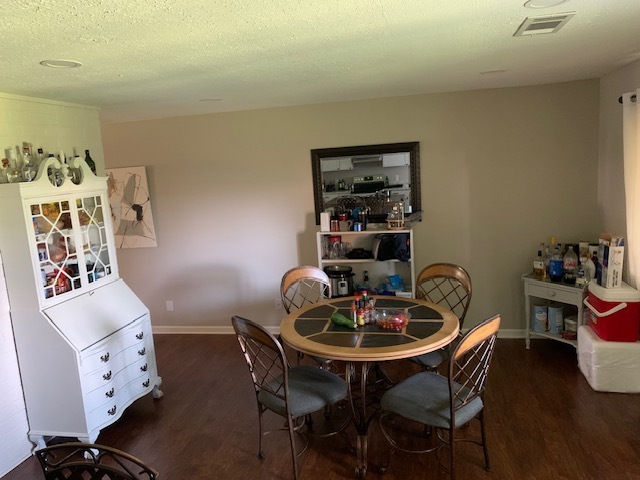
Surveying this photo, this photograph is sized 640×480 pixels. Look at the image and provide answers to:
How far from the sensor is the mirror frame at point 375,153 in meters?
4.31

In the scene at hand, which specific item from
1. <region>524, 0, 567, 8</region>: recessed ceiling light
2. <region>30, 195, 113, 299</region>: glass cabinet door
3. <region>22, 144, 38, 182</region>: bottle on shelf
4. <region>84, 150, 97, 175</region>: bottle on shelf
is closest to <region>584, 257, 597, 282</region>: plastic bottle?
<region>524, 0, 567, 8</region>: recessed ceiling light

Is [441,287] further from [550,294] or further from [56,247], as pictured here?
[56,247]

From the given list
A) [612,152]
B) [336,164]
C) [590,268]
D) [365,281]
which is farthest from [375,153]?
[590,268]

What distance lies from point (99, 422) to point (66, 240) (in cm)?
118

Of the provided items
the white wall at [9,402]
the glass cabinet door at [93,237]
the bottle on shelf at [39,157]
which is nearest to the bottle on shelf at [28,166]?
the bottle on shelf at [39,157]

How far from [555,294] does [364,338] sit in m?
2.02

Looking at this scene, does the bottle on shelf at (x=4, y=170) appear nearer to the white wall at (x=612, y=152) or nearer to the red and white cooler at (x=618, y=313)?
the red and white cooler at (x=618, y=313)

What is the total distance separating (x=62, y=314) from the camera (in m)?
2.98

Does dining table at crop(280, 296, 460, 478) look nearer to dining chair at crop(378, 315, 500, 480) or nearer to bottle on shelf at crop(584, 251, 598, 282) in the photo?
dining chair at crop(378, 315, 500, 480)

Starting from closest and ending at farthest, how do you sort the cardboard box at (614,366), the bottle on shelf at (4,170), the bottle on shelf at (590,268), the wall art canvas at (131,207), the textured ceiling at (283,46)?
the textured ceiling at (283,46)
the bottle on shelf at (4,170)
the cardboard box at (614,366)
the bottle on shelf at (590,268)
the wall art canvas at (131,207)

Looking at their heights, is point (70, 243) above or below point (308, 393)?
above

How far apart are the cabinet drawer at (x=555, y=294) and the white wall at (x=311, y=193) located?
1.03 feet

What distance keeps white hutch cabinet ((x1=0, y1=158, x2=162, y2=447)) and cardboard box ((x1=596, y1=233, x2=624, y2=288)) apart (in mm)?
3357

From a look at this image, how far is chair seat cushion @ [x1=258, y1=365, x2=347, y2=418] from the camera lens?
257cm
